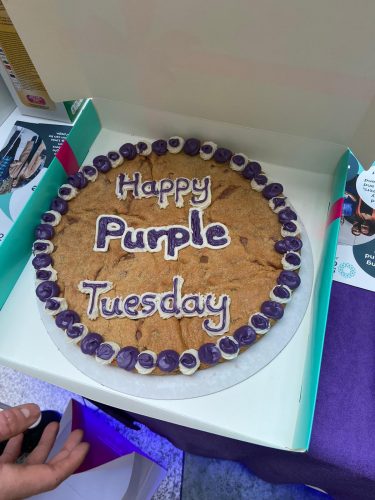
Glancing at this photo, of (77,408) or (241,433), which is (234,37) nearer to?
(241,433)

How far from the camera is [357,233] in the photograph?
101cm

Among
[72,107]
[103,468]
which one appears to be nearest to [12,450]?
[103,468]

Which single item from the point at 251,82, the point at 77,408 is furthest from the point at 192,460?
the point at 251,82

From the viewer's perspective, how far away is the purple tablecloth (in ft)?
2.64

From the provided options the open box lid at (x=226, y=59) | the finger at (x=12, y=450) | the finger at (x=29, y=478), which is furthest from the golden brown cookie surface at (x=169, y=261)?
the finger at (x=12, y=450)

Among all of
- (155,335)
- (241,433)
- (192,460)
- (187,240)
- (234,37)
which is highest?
(234,37)

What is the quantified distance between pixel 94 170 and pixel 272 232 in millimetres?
498

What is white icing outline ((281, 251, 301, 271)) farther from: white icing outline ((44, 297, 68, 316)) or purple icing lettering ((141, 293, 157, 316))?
white icing outline ((44, 297, 68, 316))

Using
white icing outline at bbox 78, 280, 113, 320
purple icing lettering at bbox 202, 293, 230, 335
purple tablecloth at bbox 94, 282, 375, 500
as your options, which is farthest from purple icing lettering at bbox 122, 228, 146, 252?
purple tablecloth at bbox 94, 282, 375, 500

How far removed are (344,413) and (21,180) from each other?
102 cm

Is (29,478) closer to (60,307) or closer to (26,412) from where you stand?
(26,412)

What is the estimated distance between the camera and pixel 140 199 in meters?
1.09

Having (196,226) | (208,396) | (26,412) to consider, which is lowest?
(26,412)

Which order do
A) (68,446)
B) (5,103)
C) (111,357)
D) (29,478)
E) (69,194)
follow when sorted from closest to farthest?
(29,478)
(111,357)
(68,446)
(69,194)
(5,103)
